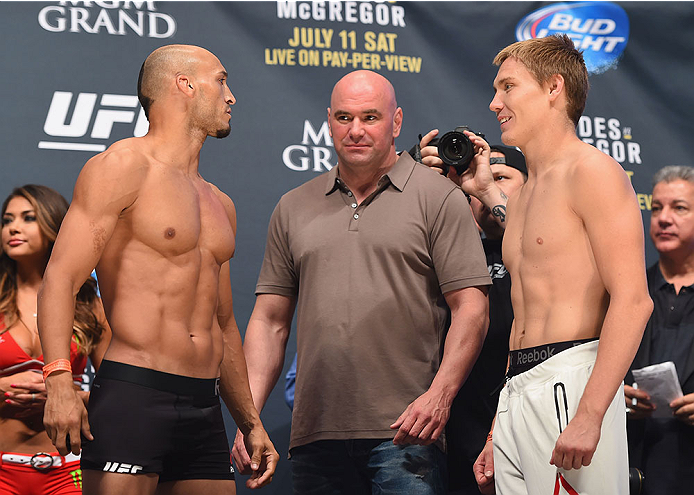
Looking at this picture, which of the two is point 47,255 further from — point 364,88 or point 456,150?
point 456,150

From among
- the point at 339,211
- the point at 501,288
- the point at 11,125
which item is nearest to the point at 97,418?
the point at 339,211

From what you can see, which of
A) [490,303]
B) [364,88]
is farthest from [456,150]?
[490,303]

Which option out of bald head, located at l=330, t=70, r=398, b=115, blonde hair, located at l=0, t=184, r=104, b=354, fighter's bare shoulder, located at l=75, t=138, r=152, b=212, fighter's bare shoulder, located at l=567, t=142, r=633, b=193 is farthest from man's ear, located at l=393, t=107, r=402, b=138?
blonde hair, located at l=0, t=184, r=104, b=354

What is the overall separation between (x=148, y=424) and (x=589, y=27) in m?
2.91

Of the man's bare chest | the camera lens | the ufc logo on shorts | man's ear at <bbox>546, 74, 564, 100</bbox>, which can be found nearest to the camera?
the ufc logo on shorts

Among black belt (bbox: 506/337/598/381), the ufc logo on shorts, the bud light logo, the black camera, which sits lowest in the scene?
the ufc logo on shorts

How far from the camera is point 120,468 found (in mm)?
1853

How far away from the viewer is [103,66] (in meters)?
3.49

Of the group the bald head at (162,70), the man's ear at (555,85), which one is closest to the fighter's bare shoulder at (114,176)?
the bald head at (162,70)

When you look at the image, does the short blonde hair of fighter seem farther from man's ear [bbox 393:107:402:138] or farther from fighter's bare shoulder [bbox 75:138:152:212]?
fighter's bare shoulder [bbox 75:138:152:212]

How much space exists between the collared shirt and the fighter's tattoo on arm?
83 centimetres

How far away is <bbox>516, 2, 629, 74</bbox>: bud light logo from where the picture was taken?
3.92 meters

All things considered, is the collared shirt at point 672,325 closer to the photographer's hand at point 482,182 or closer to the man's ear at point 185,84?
the photographer's hand at point 482,182

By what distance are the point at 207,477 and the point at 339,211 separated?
3.17 ft
